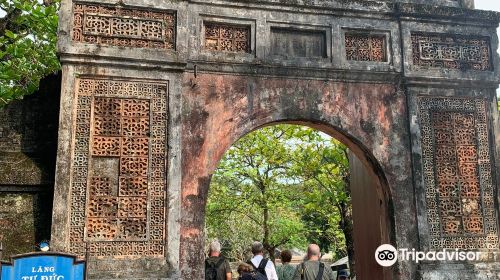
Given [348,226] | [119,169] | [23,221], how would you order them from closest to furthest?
[23,221] < [119,169] < [348,226]

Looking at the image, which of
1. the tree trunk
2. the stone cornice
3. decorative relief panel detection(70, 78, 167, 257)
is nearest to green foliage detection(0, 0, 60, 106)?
decorative relief panel detection(70, 78, 167, 257)

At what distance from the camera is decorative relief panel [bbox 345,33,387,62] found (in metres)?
6.57

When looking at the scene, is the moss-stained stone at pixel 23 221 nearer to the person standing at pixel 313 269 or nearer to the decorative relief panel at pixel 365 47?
the person standing at pixel 313 269

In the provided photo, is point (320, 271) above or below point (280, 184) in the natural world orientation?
below

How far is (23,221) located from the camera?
18.1 ft

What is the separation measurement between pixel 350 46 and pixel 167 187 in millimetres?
2973

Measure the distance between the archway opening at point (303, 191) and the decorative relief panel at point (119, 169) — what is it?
2.23 m

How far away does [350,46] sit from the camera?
6.58 m

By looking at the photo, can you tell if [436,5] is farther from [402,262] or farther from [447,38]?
[402,262]

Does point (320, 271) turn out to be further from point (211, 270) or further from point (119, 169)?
point (119, 169)

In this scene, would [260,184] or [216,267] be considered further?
[260,184]
